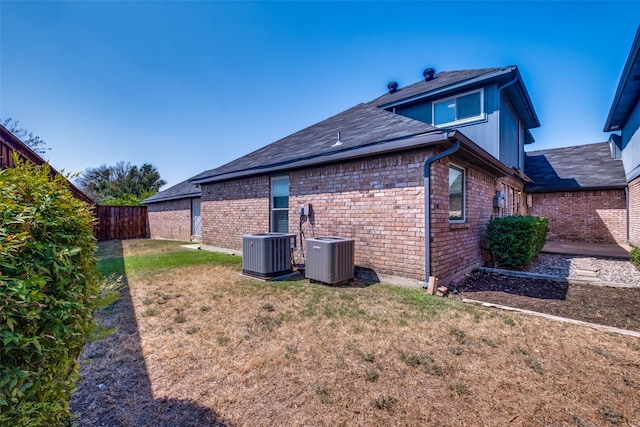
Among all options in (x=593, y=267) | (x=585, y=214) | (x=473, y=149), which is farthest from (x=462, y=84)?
(x=585, y=214)

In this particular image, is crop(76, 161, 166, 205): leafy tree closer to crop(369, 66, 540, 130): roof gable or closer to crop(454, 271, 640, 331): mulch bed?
crop(369, 66, 540, 130): roof gable

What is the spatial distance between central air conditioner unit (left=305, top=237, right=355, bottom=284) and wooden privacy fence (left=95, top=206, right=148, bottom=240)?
52.1 feet

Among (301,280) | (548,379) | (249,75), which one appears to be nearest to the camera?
(548,379)

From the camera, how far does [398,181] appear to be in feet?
18.1

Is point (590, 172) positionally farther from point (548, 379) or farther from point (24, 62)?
point (24, 62)

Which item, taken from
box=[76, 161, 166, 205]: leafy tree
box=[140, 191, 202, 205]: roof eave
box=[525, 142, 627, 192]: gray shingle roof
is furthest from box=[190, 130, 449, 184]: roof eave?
box=[76, 161, 166, 205]: leafy tree

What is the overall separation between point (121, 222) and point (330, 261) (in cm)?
1726

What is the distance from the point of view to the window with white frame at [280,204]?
25.9 ft

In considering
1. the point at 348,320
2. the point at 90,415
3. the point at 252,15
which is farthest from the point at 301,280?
the point at 252,15

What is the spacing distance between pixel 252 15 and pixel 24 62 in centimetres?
674

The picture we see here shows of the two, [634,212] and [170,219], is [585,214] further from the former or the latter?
[170,219]

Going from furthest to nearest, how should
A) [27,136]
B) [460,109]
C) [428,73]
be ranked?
[27,136], [428,73], [460,109]

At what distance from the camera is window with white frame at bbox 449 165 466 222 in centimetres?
619

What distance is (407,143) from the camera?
5137mm
